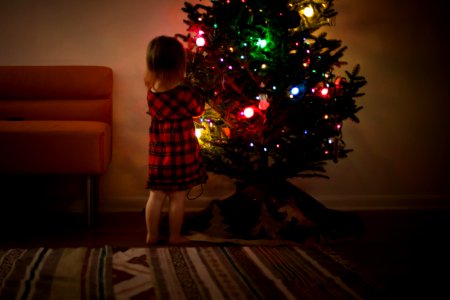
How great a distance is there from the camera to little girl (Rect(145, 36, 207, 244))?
8.01ft

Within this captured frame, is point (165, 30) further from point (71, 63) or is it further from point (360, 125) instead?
point (360, 125)

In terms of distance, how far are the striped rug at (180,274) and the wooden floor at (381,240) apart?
16 centimetres

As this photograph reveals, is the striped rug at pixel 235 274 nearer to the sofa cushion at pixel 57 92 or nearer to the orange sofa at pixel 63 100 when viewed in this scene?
the orange sofa at pixel 63 100

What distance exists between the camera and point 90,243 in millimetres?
2574

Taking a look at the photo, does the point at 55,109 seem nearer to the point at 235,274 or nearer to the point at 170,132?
the point at 170,132

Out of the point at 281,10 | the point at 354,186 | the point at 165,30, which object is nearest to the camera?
the point at 281,10

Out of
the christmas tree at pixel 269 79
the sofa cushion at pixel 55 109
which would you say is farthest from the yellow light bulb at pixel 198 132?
the sofa cushion at pixel 55 109

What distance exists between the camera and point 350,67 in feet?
11.4

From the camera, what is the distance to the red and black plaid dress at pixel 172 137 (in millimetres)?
2467

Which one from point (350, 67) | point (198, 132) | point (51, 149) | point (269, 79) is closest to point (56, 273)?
point (51, 149)

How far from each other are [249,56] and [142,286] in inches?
51.9

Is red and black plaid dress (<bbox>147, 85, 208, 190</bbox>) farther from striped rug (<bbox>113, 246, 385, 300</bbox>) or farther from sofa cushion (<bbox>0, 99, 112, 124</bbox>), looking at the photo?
sofa cushion (<bbox>0, 99, 112, 124</bbox>)

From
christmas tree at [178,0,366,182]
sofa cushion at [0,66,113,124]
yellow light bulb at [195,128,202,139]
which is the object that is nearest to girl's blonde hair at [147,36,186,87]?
christmas tree at [178,0,366,182]

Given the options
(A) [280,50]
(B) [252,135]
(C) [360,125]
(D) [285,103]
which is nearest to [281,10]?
(A) [280,50]
